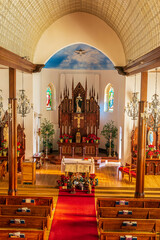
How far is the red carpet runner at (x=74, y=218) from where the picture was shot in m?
9.38

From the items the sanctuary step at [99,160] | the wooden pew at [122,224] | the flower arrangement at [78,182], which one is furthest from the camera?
the sanctuary step at [99,160]

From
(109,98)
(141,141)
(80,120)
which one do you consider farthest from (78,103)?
(141,141)

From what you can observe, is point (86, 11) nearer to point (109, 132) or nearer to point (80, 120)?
point (80, 120)

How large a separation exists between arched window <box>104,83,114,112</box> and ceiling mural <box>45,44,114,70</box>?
1.67 meters

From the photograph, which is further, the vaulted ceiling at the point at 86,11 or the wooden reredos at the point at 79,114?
the wooden reredos at the point at 79,114

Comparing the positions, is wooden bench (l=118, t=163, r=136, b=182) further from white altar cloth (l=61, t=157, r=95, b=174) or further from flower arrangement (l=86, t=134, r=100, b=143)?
flower arrangement (l=86, t=134, r=100, b=143)

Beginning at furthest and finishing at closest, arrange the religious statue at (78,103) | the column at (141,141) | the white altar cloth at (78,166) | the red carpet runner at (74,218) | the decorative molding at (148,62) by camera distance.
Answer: the religious statue at (78,103) < the white altar cloth at (78,166) < the column at (141,141) < the decorative molding at (148,62) < the red carpet runner at (74,218)

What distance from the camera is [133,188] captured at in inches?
567

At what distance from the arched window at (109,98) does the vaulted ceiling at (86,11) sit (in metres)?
5.73

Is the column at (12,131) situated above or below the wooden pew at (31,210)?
above

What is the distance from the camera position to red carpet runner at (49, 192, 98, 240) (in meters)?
9.38

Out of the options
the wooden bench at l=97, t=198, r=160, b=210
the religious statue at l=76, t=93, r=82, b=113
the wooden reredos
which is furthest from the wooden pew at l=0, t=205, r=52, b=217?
the religious statue at l=76, t=93, r=82, b=113

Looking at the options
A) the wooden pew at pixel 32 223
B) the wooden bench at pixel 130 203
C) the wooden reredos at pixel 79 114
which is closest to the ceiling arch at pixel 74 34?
the wooden reredos at pixel 79 114

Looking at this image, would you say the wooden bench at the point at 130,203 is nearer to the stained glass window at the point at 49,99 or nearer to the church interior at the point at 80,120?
the church interior at the point at 80,120
